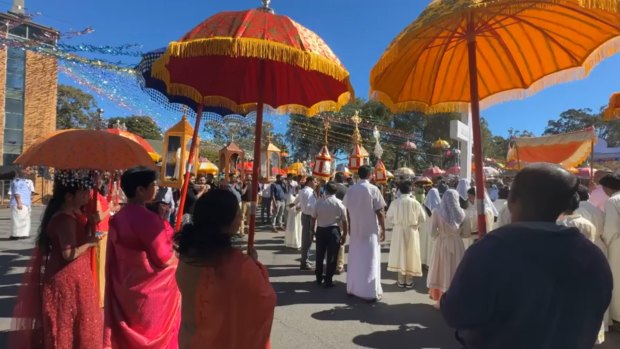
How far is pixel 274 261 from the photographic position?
9.09m

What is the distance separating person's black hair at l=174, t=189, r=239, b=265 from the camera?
Result: 6.51 ft

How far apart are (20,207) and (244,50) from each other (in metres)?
11.2

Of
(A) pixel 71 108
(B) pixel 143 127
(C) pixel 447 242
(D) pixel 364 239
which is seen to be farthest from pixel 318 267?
(B) pixel 143 127

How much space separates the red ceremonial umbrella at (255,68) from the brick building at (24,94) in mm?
22610

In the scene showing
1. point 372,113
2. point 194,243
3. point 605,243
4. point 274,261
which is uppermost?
point 372,113

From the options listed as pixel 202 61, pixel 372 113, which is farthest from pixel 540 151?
pixel 372 113

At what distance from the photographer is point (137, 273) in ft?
10.1

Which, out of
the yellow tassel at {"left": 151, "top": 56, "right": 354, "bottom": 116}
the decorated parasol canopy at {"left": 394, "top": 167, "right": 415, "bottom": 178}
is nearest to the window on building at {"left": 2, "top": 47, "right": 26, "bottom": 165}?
the decorated parasol canopy at {"left": 394, "top": 167, "right": 415, "bottom": 178}

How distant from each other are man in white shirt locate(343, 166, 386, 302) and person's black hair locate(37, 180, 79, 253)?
3.93 m

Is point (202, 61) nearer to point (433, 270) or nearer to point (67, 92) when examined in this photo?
point (433, 270)

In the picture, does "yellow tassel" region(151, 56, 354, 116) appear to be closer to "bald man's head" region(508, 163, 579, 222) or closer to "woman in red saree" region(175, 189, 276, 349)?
"woman in red saree" region(175, 189, 276, 349)

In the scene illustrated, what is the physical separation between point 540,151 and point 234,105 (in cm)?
1022

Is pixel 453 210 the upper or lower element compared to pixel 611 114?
lower

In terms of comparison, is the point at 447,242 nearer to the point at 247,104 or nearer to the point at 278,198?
the point at 247,104
